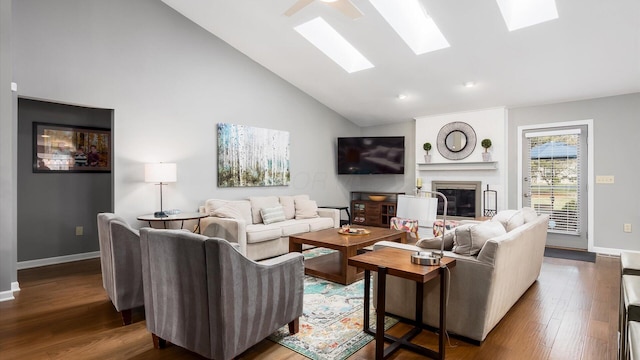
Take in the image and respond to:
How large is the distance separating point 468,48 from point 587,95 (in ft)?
7.48

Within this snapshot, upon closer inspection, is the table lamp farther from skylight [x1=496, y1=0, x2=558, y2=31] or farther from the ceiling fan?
skylight [x1=496, y1=0, x2=558, y2=31]

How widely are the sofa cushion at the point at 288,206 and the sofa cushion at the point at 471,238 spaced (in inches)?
139

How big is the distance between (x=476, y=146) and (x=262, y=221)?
4.09 metres

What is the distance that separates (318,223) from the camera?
17.3ft

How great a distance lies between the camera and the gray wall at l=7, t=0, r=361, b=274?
373 centimetres

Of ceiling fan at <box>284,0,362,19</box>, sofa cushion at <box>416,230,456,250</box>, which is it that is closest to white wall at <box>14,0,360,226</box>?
ceiling fan at <box>284,0,362,19</box>

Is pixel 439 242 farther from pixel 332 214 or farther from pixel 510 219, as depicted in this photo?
A: pixel 332 214

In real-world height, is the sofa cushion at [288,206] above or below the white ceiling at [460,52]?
below

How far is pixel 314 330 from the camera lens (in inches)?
99.1

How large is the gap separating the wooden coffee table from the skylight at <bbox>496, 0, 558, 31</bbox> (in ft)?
9.41


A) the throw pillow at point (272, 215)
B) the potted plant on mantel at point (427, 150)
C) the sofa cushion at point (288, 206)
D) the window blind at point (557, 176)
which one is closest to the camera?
the throw pillow at point (272, 215)

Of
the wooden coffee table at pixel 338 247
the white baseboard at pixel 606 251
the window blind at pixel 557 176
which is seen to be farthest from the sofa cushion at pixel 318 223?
the white baseboard at pixel 606 251

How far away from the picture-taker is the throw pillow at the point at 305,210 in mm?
5664

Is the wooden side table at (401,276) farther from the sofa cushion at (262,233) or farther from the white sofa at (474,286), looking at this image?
the sofa cushion at (262,233)
